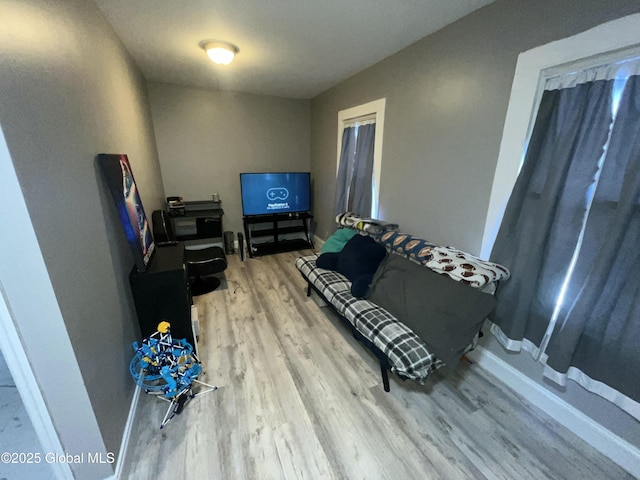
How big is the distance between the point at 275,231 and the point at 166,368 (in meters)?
2.84

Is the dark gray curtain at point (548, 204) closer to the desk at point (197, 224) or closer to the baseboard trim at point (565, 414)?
the baseboard trim at point (565, 414)

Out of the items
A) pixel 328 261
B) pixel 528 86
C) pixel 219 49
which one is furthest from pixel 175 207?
pixel 528 86

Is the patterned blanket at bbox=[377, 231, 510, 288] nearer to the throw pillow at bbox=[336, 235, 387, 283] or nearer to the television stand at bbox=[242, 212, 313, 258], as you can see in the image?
the throw pillow at bbox=[336, 235, 387, 283]

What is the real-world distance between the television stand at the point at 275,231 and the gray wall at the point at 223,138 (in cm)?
35

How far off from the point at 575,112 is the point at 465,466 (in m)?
1.91

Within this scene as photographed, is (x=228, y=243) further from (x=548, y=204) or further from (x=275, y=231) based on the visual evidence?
(x=548, y=204)

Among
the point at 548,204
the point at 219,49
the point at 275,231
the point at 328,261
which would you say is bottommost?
the point at 275,231

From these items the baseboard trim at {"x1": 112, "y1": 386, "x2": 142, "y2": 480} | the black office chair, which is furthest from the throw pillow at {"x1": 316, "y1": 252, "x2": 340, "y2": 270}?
the baseboard trim at {"x1": 112, "y1": 386, "x2": 142, "y2": 480}

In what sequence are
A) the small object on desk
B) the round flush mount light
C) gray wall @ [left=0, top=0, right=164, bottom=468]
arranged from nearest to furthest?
gray wall @ [left=0, top=0, right=164, bottom=468]
the round flush mount light
the small object on desk

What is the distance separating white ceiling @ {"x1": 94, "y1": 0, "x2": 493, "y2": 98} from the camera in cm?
166

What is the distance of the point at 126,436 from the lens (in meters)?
1.32

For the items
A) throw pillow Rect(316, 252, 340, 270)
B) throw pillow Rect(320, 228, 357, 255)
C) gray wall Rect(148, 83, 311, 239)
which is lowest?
throw pillow Rect(316, 252, 340, 270)

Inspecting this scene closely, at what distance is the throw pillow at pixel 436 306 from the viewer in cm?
150

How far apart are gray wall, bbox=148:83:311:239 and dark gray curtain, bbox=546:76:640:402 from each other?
375 cm
